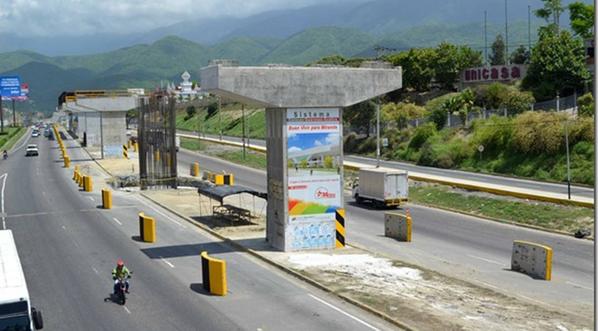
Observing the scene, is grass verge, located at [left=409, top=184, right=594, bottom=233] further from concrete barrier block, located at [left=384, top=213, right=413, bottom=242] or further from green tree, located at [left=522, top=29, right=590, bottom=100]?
green tree, located at [left=522, top=29, right=590, bottom=100]

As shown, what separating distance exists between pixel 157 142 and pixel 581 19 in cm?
5895

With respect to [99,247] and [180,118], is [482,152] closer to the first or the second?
[99,247]

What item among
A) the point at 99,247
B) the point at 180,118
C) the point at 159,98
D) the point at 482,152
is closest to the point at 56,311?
the point at 99,247

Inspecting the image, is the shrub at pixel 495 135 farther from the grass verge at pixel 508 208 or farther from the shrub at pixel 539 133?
the grass verge at pixel 508 208

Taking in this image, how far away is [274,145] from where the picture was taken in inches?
1185

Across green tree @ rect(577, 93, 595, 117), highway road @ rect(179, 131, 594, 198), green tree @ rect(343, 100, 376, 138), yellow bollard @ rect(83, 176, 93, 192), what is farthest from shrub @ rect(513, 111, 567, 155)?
yellow bollard @ rect(83, 176, 93, 192)

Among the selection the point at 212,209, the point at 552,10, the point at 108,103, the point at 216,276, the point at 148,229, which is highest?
the point at 552,10

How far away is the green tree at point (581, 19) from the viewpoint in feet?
288

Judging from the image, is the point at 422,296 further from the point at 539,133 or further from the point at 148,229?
the point at 539,133

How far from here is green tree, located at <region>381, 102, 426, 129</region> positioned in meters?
84.3

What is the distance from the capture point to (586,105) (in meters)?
61.8

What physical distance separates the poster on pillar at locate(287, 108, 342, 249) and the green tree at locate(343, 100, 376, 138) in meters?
56.6

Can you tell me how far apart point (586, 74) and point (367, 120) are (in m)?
25.3

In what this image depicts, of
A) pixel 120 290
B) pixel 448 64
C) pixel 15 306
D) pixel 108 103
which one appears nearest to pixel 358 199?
pixel 120 290
